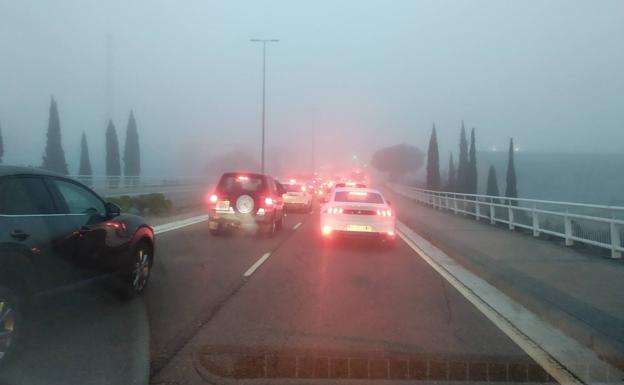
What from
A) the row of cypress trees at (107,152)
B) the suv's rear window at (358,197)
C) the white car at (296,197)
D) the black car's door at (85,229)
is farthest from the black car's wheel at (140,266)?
the row of cypress trees at (107,152)

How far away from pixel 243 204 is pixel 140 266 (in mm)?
9288

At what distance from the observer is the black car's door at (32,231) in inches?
236

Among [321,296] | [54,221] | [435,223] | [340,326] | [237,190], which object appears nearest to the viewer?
[54,221]

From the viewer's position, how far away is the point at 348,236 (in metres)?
16.1

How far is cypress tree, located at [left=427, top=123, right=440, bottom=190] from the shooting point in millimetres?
75438

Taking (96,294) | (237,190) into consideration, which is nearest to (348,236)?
(237,190)

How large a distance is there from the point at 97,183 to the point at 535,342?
32345 mm

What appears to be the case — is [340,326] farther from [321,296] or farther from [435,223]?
[435,223]

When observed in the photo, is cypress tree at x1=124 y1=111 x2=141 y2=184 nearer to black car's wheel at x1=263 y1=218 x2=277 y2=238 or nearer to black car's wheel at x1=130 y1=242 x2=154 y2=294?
black car's wheel at x1=263 y1=218 x2=277 y2=238

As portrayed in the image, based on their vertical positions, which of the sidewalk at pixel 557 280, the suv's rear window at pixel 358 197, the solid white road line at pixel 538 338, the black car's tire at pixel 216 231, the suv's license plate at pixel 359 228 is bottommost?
the solid white road line at pixel 538 338

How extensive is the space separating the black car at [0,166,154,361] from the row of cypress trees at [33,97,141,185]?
27.5 metres

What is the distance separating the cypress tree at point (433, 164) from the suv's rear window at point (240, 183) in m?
58.2

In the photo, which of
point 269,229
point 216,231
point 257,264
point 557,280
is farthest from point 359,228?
point 557,280

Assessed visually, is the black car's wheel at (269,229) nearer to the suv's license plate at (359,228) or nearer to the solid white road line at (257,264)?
the suv's license plate at (359,228)
